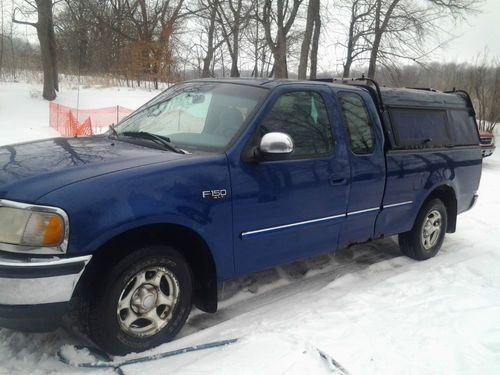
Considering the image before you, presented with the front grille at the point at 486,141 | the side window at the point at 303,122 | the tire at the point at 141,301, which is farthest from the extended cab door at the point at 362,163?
the front grille at the point at 486,141

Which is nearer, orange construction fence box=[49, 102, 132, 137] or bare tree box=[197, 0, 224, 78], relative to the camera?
orange construction fence box=[49, 102, 132, 137]

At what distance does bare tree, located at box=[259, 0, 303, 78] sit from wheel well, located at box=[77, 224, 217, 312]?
19199mm

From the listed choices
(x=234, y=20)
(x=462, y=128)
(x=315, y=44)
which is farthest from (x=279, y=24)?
(x=462, y=128)

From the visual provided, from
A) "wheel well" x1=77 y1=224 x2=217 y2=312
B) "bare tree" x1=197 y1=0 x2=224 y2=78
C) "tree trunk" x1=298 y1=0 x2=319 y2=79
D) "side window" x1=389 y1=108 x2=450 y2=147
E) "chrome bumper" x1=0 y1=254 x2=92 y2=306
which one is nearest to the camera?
"chrome bumper" x1=0 y1=254 x2=92 y2=306

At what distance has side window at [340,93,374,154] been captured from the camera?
4.28 meters

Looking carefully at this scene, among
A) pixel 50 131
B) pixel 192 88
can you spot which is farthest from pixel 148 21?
pixel 192 88

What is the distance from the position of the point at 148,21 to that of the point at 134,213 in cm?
3943

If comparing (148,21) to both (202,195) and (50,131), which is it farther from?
(202,195)

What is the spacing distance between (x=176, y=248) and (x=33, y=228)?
0.98 metres

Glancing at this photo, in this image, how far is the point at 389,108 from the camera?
4918 millimetres

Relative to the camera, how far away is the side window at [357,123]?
4.28 m

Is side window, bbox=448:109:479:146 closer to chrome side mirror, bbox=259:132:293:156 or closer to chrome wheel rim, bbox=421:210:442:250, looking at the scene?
chrome wheel rim, bbox=421:210:442:250

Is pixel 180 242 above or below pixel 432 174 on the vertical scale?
below

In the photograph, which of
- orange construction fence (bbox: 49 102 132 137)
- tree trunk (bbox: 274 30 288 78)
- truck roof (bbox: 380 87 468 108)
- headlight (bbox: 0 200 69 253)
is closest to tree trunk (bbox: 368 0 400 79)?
tree trunk (bbox: 274 30 288 78)
